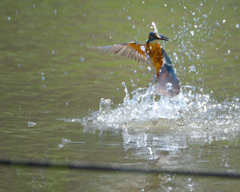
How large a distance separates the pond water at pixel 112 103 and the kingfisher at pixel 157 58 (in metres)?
0.12

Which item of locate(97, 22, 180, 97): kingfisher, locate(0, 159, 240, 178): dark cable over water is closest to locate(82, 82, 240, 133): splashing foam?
locate(97, 22, 180, 97): kingfisher

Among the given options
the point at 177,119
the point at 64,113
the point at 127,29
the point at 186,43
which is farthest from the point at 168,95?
the point at 127,29

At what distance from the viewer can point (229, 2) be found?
1050cm

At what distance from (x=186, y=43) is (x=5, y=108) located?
15.0 ft

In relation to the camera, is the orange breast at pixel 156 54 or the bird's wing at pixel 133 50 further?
the bird's wing at pixel 133 50

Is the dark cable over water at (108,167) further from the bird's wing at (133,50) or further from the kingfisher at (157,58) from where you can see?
the bird's wing at (133,50)

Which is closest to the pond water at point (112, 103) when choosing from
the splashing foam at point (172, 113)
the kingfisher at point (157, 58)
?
the splashing foam at point (172, 113)

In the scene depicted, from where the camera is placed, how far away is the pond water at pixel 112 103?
2.42 m

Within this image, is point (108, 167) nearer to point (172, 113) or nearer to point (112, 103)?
point (172, 113)

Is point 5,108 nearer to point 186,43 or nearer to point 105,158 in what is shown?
point 105,158

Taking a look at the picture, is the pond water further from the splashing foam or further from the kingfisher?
the kingfisher

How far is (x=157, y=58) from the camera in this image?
13.3 ft

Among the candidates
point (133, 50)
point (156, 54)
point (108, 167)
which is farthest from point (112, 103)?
point (108, 167)

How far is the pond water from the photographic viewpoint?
2.42 m
